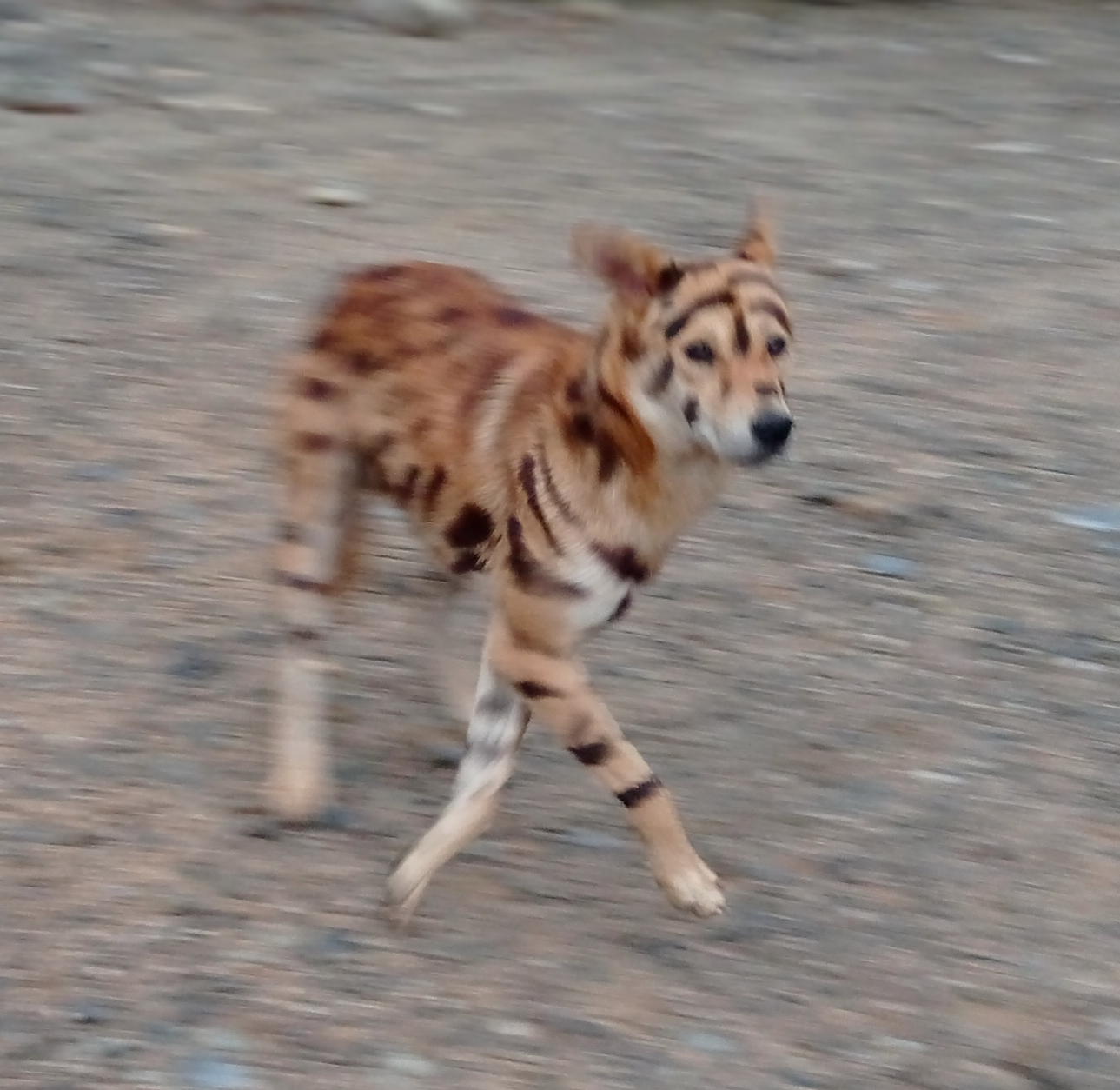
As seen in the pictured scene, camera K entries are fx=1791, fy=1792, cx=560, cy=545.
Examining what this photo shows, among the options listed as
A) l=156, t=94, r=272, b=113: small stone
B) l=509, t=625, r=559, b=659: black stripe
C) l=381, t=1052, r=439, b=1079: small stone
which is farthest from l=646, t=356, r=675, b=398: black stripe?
l=156, t=94, r=272, b=113: small stone

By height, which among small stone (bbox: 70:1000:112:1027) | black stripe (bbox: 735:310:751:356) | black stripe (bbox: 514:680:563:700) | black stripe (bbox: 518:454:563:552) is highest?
black stripe (bbox: 735:310:751:356)

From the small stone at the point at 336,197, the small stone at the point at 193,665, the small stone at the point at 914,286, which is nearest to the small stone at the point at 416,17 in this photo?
the small stone at the point at 336,197

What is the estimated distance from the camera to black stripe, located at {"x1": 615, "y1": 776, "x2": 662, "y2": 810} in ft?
12.8

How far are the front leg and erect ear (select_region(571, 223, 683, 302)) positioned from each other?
28.4 inches

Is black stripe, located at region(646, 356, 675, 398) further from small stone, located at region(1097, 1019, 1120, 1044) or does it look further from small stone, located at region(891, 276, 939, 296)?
small stone, located at region(891, 276, 939, 296)

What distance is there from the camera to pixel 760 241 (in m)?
4.18

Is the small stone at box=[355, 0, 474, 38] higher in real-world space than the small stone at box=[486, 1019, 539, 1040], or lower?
higher

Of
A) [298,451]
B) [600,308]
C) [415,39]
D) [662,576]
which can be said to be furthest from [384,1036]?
[415,39]

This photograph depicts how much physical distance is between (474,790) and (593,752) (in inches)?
13.3

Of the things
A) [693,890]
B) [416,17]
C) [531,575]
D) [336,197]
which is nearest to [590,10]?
[416,17]

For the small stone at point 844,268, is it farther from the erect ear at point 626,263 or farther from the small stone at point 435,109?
the erect ear at point 626,263

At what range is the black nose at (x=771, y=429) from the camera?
3652mm

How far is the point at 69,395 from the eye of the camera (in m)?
6.29

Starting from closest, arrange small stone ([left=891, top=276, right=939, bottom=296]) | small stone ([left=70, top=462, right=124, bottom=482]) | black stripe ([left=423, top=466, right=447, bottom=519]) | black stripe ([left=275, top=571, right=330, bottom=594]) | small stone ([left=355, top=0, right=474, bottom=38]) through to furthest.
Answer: black stripe ([left=423, top=466, right=447, bottom=519]), black stripe ([left=275, top=571, right=330, bottom=594]), small stone ([left=70, top=462, right=124, bottom=482]), small stone ([left=891, top=276, right=939, bottom=296]), small stone ([left=355, top=0, right=474, bottom=38])
